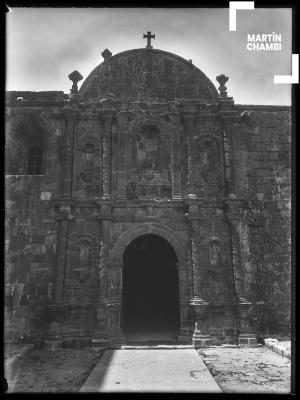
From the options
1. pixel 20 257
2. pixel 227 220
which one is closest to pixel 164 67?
pixel 227 220

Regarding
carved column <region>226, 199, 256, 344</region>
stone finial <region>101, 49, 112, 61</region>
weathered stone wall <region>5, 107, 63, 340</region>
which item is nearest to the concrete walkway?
carved column <region>226, 199, 256, 344</region>

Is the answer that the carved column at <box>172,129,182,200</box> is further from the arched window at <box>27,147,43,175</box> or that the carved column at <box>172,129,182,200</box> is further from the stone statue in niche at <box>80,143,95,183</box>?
the arched window at <box>27,147,43,175</box>

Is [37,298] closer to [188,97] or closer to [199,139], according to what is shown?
[199,139]

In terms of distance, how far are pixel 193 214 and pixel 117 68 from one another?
5.36 metres

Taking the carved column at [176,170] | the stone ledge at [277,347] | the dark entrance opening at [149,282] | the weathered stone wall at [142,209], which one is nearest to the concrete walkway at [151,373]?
the weathered stone wall at [142,209]

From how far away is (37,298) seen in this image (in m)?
9.86

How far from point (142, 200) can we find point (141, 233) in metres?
0.96

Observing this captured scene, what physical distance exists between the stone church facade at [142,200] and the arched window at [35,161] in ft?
0.11

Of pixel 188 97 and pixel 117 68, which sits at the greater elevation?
pixel 117 68

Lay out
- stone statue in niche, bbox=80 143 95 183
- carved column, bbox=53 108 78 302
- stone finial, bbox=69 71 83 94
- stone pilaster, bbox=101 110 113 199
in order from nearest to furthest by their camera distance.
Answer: carved column, bbox=53 108 78 302
stone pilaster, bbox=101 110 113 199
stone statue in niche, bbox=80 143 95 183
stone finial, bbox=69 71 83 94

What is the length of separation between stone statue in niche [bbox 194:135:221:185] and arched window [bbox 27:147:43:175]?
485cm

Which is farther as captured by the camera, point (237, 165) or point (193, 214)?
point (237, 165)

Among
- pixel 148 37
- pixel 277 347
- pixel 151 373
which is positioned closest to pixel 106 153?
pixel 148 37

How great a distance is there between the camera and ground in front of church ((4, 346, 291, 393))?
6.26 metres
